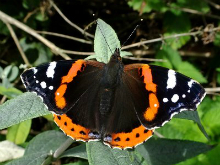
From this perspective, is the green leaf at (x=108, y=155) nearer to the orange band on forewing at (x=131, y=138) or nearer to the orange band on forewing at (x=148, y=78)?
the orange band on forewing at (x=131, y=138)

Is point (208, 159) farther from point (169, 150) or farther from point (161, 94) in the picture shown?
point (161, 94)

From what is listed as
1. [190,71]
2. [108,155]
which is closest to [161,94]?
[108,155]

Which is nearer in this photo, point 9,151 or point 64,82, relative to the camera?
point 64,82

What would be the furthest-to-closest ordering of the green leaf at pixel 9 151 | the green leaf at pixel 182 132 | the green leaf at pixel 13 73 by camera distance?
the green leaf at pixel 13 73, the green leaf at pixel 182 132, the green leaf at pixel 9 151

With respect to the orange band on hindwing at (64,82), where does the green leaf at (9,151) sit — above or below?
below

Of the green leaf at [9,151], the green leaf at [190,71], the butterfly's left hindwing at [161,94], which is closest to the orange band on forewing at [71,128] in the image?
the butterfly's left hindwing at [161,94]

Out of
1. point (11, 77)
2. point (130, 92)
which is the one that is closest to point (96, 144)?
point (130, 92)

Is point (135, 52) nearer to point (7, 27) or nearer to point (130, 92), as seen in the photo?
point (7, 27)
